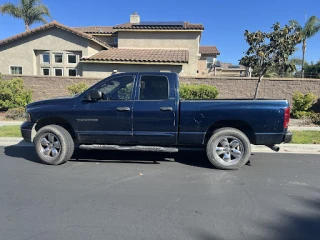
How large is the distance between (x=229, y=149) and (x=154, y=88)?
202cm

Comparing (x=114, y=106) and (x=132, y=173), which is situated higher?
(x=114, y=106)

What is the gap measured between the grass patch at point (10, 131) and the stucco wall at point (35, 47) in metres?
9.75

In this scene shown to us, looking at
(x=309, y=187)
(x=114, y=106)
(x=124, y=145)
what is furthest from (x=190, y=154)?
(x=309, y=187)

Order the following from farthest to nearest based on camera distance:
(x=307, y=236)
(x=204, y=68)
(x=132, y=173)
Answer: (x=204, y=68) → (x=132, y=173) → (x=307, y=236)

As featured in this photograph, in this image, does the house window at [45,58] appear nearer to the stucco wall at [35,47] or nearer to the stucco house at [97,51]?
the stucco house at [97,51]

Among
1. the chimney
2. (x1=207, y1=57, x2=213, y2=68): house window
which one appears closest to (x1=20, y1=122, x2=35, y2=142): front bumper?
the chimney

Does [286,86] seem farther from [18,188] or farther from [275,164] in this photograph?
[18,188]

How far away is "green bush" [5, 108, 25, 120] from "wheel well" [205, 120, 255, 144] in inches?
368

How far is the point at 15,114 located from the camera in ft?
39.2

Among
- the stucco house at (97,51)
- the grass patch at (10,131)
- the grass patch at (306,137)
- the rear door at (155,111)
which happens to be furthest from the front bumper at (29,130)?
the stucco house at (97,51)

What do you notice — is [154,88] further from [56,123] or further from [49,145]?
[49,145]

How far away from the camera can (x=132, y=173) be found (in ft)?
17.5

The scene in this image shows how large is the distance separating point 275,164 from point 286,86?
28.9 ft

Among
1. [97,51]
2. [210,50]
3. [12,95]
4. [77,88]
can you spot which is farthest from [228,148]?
[210,50]
